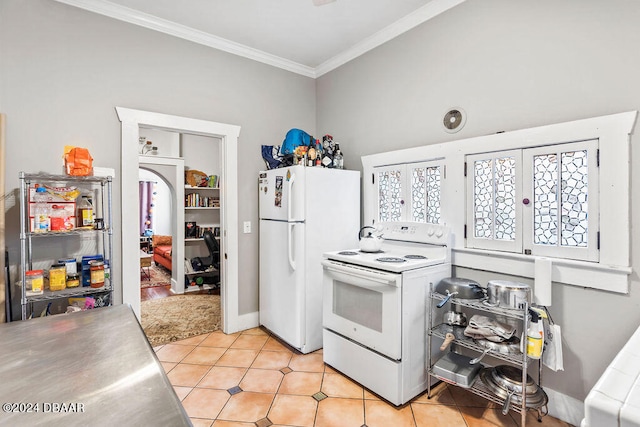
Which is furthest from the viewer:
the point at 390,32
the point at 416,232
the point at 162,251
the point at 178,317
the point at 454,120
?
the point at 162,251

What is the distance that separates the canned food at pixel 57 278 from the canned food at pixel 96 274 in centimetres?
15

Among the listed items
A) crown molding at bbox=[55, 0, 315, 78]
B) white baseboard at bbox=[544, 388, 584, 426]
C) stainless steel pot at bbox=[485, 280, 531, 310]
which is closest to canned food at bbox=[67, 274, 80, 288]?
crown molding at bbox=[55, 0, 315, 78]

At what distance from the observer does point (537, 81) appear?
202 centimetres

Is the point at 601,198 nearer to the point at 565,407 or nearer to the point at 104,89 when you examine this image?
the point at 565,407

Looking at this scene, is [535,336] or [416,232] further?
[416,232]

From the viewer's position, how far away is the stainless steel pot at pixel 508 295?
1.80 meters

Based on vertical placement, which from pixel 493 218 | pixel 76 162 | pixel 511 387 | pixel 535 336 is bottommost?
pixel 511 387

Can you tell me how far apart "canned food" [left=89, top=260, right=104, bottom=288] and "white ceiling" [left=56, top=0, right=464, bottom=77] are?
6.45 feet

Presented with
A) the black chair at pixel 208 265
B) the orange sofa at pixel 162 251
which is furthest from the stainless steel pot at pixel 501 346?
the orange sofa at pixel 162 251

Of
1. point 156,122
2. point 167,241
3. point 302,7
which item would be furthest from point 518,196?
point 167,241

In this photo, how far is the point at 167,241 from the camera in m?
6.98

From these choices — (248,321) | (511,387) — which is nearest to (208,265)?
(248,321)

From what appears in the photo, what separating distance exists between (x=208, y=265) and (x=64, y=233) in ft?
11.1

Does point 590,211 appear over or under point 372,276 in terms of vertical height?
over
